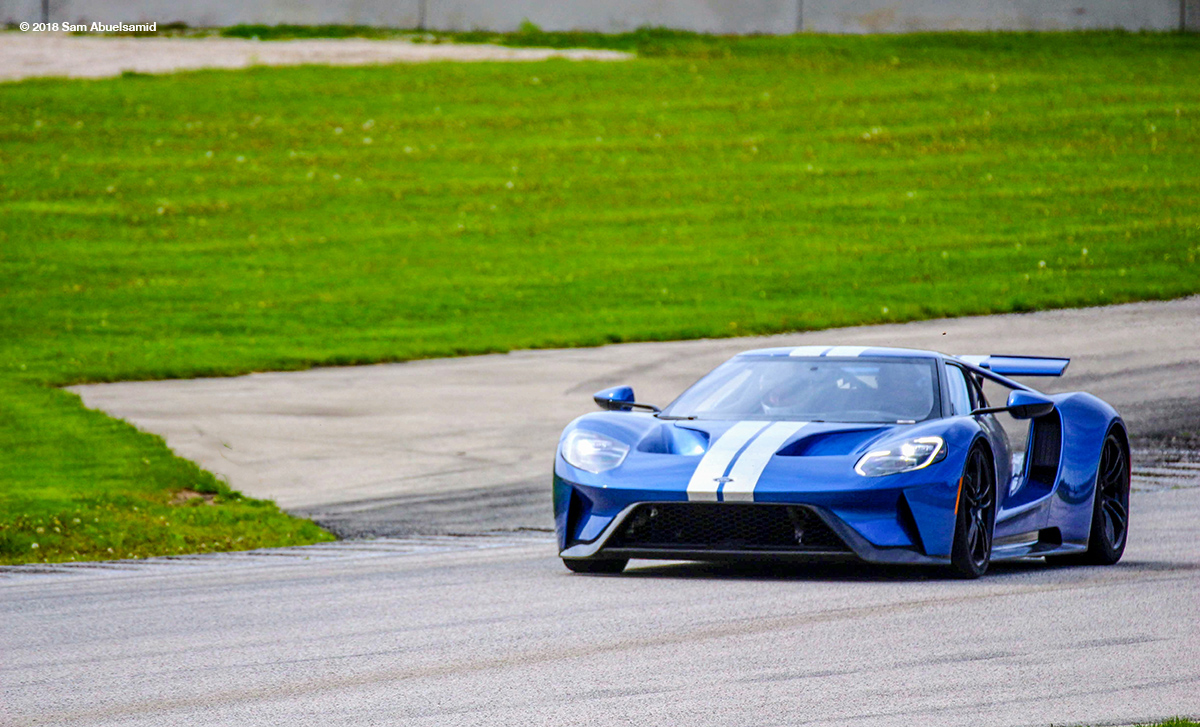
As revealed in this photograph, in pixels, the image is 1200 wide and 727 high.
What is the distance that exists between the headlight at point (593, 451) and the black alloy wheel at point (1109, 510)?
2664 millimetres

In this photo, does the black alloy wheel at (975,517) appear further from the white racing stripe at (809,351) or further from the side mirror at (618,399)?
the side mirror at (618,399)

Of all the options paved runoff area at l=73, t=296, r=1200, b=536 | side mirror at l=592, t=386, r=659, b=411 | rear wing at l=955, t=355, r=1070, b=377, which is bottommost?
paved runoff area at l=73, t=296, r=1200, b=536

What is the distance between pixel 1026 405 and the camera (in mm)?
8828

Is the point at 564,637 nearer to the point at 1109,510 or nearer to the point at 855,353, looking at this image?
the point at 855,353

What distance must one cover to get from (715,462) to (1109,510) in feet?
8.61

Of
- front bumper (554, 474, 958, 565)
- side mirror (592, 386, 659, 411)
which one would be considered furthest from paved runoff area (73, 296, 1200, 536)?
front bumper (554, 474, 958, 565)

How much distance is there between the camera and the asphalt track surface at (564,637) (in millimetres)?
5559

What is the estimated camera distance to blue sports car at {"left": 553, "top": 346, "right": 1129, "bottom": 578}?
321 inches

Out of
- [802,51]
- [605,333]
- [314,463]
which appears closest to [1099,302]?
[605,333]

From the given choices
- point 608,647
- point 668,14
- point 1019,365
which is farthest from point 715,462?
point 668,14

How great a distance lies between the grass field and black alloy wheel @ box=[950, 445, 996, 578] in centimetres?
542

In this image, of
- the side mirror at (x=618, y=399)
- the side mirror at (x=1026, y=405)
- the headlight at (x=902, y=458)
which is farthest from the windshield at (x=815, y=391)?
the headlight at (x=902, y=458)

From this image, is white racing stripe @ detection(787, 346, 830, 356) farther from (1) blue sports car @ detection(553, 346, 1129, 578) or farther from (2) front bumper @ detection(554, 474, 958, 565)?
(2) front bumper @ detection(554, 474, 958, 565)

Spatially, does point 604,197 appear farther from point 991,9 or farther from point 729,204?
point 991,9
